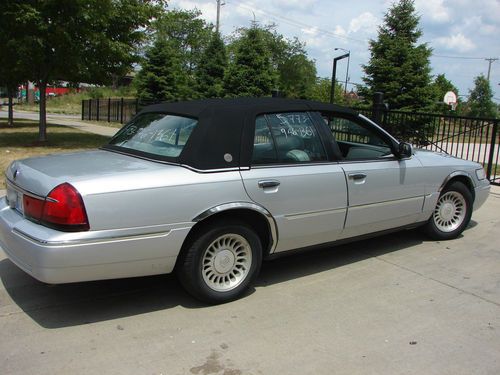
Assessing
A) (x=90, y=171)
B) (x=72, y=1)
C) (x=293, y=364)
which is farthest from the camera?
(x=72, y=1)

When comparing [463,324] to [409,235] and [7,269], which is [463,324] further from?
[7,269]

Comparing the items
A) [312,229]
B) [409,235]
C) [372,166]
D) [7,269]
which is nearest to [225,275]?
[312,229]

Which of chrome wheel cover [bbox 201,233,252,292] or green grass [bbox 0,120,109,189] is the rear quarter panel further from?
green grass [bbox 0,120,109,189]

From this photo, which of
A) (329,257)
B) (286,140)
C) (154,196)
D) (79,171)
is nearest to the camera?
(154,196)

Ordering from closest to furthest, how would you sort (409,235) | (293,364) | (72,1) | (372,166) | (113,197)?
(293,364), (113,197), (372,166), (409,235), (72,1)

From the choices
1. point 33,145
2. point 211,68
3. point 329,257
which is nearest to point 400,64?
point 211,68

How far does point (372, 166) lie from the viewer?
4859mm

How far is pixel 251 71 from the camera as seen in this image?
67.8 ft

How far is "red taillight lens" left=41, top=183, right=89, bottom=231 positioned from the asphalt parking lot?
0.79 m

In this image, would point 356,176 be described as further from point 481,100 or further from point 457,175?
point 481,100

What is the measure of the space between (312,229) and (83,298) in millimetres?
2020

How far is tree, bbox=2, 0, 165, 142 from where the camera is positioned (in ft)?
39.7

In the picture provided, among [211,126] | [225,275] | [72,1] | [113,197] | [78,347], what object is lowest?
[78,347]

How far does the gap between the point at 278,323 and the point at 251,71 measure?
58.7 feet
